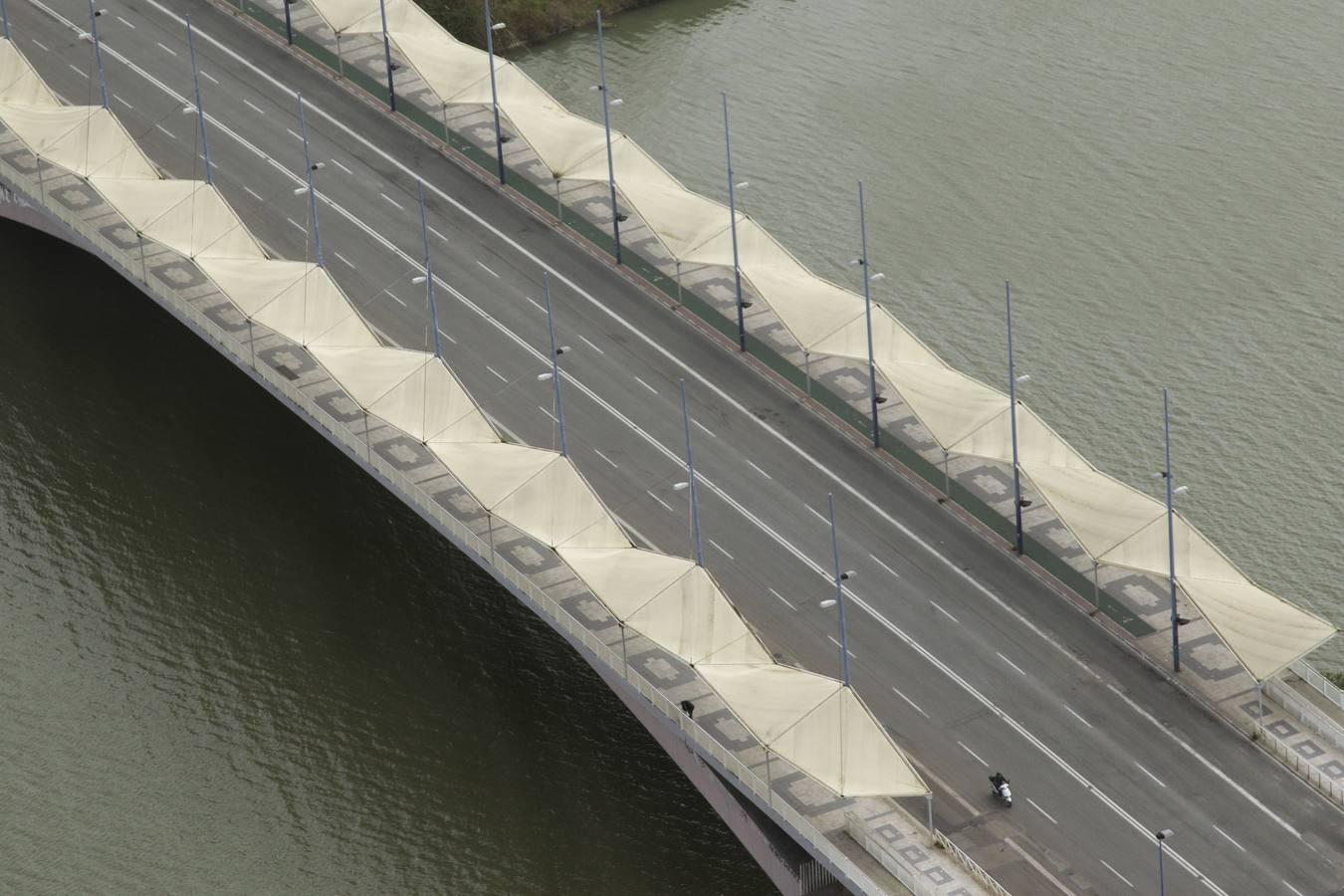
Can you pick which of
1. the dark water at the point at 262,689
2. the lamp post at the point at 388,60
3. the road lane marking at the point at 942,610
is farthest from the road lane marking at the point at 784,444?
the dark water at the point at 262,689

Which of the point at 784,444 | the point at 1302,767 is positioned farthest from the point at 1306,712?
the point at 784,444

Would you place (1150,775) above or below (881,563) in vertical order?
below

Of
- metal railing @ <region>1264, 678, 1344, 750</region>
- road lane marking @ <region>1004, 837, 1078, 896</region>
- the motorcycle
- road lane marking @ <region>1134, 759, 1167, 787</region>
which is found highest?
metal railing @ <region>1264, 678, 1344, 750</region>

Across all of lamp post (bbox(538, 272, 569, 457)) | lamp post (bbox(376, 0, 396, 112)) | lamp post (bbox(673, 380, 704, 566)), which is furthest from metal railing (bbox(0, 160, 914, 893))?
lamp post (bbox(376, 0, 396, 112))

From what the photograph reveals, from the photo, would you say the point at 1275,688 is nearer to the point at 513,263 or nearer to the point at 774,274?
the point at 774,274

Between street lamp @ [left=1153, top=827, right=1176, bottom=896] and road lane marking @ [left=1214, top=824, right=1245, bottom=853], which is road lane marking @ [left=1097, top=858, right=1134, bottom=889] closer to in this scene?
street lamp @ [left=1153, top=827, right=1176, bottom=896]

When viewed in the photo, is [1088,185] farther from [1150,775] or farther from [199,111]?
[1150,775]
